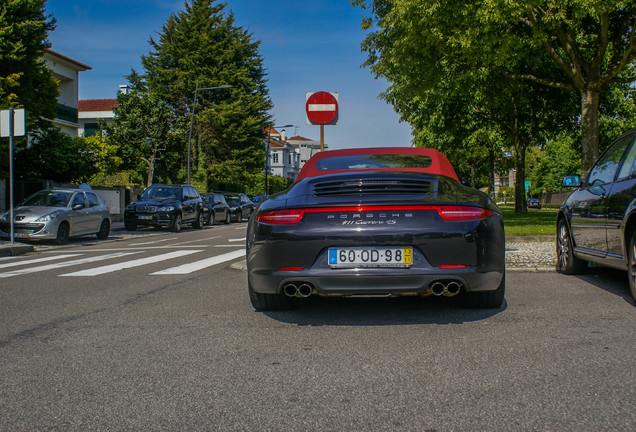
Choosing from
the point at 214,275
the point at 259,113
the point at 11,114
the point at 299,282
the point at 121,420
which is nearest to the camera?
the point at 121,420

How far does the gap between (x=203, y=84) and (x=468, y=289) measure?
44257 millimetres

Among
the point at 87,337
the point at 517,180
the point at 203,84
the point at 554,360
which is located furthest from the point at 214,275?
the point at 203,84

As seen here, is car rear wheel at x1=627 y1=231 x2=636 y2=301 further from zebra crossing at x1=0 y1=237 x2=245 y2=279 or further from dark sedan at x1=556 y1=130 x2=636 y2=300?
zebra crossing at x1=0 y1=237 x2=245 y2=279

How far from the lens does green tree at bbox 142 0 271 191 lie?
1837 inches

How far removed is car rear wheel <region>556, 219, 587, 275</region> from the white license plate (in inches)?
154

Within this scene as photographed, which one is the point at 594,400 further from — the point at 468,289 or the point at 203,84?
the point at 203,84

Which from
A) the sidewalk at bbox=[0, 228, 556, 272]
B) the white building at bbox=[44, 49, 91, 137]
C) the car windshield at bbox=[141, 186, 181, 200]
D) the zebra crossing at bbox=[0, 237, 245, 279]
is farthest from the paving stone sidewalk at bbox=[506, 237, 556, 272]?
the white building at bbox=[44, 49, 91, 137]

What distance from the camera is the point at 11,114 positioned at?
13.9m

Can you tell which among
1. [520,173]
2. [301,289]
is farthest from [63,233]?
[520,173]

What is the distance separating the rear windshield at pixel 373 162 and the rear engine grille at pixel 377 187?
102 centimetres

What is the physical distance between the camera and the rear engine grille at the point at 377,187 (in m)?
4.71

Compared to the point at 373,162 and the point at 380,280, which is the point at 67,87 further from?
the point at 380,280

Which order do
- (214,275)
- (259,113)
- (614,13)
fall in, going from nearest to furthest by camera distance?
(214,275) < (614,13) < (259,113)

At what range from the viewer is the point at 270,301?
5.23m
